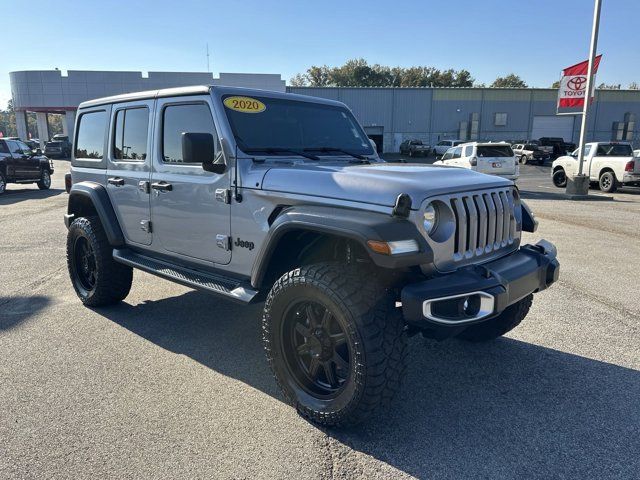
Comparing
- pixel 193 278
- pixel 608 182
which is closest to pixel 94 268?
pixel 193 278

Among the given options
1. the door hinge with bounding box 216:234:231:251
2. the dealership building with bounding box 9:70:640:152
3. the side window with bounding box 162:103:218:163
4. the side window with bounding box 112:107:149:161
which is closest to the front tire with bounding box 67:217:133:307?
the side window with bounding box 112:107:149:161

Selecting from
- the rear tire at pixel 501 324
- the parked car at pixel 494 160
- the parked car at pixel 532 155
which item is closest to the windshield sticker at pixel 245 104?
the rear tire at pixel 501 324

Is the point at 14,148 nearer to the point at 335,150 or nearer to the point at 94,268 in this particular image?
the point at 94,268

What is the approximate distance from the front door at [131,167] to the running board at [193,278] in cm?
17

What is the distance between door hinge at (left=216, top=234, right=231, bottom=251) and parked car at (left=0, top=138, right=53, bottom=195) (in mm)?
15763

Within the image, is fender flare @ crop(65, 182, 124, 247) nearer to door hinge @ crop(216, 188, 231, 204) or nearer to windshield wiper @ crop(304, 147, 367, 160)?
door hinge @ crop(216, 188, 231, 204)

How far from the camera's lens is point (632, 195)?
15711 millimetres

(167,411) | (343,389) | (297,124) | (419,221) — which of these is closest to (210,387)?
(167,411)

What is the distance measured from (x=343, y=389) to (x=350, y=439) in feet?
0.97

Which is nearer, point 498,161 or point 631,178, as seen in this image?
point 498,161

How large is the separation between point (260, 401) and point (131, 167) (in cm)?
247

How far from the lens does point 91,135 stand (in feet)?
16.6

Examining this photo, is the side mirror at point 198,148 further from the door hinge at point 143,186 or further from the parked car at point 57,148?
the parked car at point 57,148

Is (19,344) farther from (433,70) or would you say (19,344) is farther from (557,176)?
(433,70)
